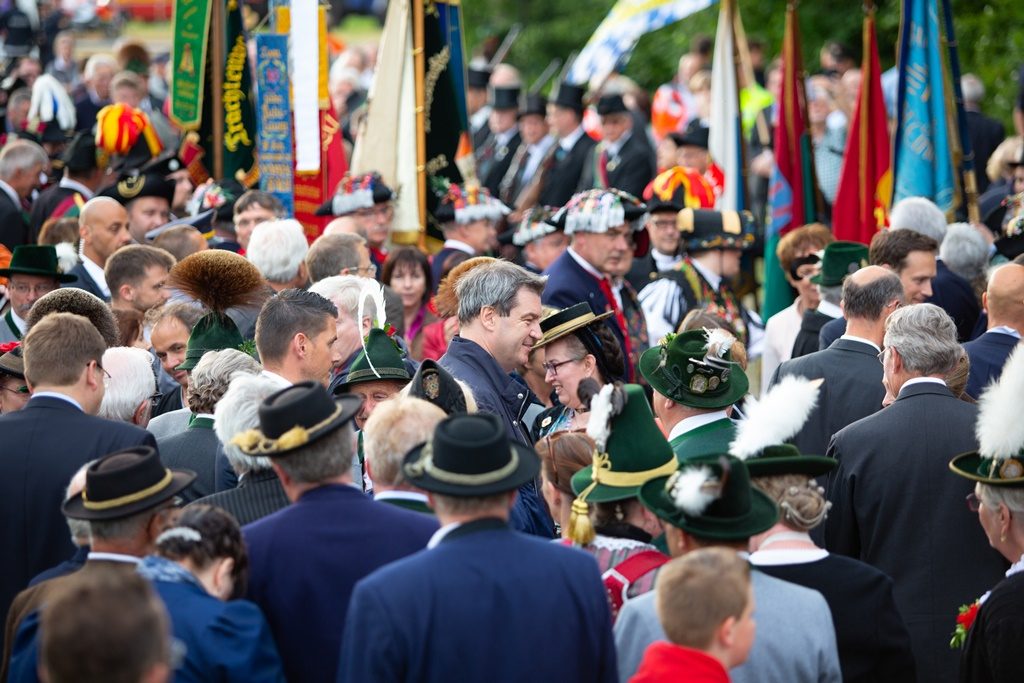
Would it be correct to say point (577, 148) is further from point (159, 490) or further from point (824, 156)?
point (159, 490)

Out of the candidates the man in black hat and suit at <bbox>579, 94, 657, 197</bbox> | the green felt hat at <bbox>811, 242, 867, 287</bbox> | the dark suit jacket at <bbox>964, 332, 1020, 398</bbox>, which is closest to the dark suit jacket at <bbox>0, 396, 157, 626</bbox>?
the dark suit jacket at <bbox>964, 332, 1020, 398</bbox>

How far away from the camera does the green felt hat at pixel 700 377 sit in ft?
19.7

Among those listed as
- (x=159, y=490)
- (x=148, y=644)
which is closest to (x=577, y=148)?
(x=159, y=490)

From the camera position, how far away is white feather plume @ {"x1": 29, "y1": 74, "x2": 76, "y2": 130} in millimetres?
14820

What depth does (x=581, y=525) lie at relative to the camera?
4.73m

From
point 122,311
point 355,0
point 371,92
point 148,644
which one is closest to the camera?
point 148,644

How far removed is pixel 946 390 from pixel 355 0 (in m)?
37.2

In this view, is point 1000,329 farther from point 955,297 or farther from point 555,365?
point 555,365

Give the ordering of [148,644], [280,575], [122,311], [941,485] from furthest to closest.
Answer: [122,311], [941,485], [280,575], [148,644]

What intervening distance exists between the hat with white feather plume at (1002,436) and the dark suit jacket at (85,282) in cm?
570

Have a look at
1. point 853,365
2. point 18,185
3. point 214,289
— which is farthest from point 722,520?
point 18,185

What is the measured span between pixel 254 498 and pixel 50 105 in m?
11.0

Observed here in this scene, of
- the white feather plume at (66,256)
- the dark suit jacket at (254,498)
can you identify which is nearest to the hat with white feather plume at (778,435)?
the dark suit jacket at (254,498)

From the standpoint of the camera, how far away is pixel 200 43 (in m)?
11.7
